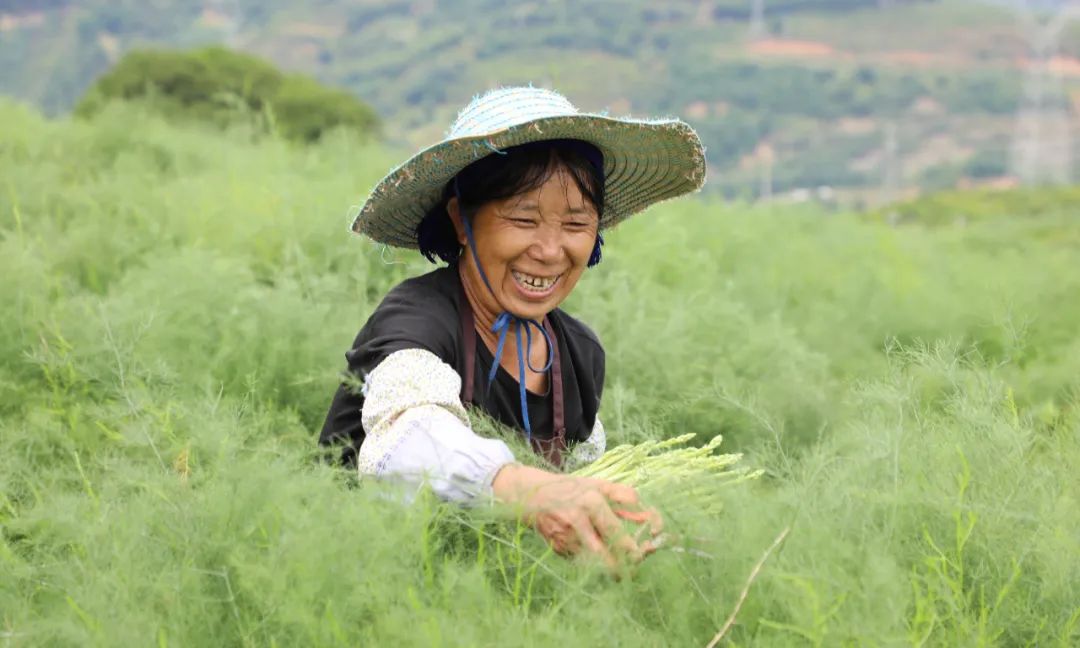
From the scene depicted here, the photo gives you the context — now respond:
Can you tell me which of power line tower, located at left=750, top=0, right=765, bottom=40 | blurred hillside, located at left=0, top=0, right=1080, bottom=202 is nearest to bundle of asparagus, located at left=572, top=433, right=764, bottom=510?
blurred hillside, located at left=0, top=0, right=1080, bottom=202

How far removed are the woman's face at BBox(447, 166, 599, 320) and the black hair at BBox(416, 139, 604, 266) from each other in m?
0.02

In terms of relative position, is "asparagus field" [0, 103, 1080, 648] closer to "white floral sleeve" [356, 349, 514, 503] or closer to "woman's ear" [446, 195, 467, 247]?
"white floral sleeve" [356, 349, 514, 503]

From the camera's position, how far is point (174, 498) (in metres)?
2.10

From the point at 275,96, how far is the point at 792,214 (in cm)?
976

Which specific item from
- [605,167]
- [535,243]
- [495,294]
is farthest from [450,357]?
[605,167]

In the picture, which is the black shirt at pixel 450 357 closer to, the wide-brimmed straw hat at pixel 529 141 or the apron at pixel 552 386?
the apron at pixel 552 386

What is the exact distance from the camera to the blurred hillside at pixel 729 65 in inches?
2002

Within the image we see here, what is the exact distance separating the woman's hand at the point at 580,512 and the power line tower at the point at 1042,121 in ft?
159

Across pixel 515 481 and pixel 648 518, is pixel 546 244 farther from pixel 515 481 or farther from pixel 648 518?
pixel 648 518

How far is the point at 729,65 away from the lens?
61125 mm

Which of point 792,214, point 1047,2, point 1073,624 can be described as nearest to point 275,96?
point 792,214

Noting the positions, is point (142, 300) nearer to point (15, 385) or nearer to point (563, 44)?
point (15, 385)

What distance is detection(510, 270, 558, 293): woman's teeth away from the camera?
259 cm

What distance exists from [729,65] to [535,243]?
6062 cm
